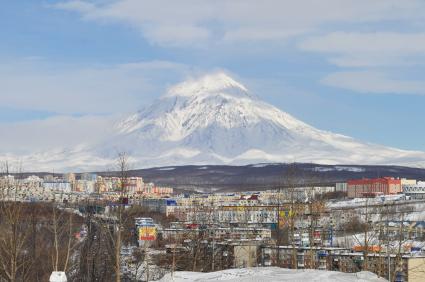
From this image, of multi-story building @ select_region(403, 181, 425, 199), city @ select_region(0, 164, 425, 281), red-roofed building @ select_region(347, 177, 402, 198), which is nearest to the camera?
city @ select_region(0, 164, 425, 281)

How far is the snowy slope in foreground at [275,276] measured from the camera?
1628 cm

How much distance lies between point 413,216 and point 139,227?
41964 millimetres

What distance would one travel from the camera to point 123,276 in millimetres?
32969

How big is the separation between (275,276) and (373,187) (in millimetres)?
141700

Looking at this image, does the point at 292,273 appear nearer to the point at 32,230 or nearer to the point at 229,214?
the point at 32,230

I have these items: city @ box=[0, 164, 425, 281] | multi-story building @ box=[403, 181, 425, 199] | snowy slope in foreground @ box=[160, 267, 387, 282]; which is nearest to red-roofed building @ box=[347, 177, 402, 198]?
multi-story building @ box=[403, 181, 425, 199]

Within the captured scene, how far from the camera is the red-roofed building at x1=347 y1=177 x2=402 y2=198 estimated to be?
502 feet

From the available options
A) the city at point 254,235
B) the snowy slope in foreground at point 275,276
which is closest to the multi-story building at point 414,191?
the city at point 254,235

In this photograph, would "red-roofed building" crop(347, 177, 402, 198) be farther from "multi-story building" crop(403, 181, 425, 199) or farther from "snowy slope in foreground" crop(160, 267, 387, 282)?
"snowy slope in foreground" crop(160, 267, 387, 282)

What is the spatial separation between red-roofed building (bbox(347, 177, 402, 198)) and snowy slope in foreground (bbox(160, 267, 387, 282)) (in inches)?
5304

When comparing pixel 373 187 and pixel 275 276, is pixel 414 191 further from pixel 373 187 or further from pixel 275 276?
pixel 275 276

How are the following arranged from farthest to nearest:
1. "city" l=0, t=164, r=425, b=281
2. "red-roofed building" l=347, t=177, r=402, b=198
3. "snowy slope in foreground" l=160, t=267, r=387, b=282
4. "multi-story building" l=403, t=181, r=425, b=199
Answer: "red-roofed building" l=347, t=177, r=402, b=198 → "multi-story building" l=403, t=181, r=425, b=199 → "city" l=0, t=164, r=425, b=281 → "snowy slope in foreground" l=160, t=267, r=387, b=282

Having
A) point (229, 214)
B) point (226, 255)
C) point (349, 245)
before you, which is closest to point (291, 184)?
point (226, 255)

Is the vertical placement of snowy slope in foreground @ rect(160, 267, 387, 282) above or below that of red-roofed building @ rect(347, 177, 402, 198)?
below
